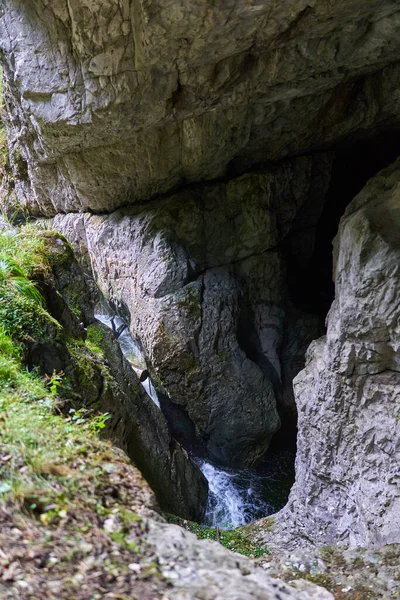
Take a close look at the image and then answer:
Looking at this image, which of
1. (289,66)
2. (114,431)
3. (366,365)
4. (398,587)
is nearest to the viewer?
(398,587)

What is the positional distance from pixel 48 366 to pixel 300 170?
29.3ft

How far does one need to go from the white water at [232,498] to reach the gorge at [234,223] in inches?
2.7

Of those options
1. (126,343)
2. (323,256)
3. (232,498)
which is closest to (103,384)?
(232,498)

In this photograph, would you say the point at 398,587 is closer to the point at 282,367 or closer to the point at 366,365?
the point at 366,365

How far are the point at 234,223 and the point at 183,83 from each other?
4.47 m

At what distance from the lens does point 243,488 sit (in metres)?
10.9

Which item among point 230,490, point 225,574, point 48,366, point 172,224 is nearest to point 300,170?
point 172,224

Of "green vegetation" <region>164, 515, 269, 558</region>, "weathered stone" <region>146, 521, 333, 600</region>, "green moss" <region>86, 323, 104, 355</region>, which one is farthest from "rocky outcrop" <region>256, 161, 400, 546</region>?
"weathered stone" <region>146, 521, 333, 600</region>

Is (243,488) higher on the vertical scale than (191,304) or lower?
lower

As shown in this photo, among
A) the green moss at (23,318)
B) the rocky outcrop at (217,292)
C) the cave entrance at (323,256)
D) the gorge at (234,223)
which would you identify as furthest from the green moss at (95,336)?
the cave entrance at (323,256)

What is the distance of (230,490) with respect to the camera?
426 inches

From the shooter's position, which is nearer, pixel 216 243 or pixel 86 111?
pixel 86 111

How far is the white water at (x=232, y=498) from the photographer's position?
32.2 feet

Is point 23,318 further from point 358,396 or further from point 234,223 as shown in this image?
point 234,223
